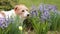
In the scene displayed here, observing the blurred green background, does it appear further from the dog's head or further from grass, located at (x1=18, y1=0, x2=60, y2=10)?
the dog's head

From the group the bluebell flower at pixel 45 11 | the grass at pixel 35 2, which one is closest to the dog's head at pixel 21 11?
the bluebell flower at pixel 45 11

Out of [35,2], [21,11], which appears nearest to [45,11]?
[21,11]

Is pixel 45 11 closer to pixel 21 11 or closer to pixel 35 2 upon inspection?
pixel 21 11

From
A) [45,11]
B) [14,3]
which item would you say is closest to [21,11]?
[45,11]

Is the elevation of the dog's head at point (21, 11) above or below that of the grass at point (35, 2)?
above

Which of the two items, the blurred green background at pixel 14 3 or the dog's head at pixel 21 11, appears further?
the blurred green background at pixel 14 3

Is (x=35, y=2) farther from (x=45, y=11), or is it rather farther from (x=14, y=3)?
(x=45, y=11)

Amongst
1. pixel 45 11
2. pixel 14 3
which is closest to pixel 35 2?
pixel 14 3

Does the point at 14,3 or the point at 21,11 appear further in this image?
the point at 14,3

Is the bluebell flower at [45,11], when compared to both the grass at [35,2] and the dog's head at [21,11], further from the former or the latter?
the grass at [35,2]

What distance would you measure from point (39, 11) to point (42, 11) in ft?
0.12

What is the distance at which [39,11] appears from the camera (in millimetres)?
2361

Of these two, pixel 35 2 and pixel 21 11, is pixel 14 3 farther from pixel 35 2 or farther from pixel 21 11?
pixel 21 11

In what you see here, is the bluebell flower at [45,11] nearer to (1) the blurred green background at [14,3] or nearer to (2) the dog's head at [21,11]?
(2) the dog's head at [21,11]
